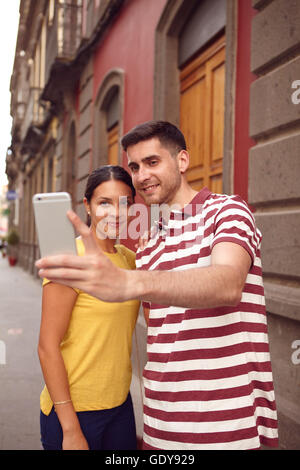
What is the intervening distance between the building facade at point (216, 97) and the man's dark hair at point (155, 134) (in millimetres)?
1128

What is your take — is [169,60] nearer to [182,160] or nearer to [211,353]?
[182,160]

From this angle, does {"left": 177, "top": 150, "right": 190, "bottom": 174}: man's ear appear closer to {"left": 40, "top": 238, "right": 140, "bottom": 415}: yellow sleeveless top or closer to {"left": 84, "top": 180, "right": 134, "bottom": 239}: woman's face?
{"left": 84, "top": 180, "right": 134, "bottom": 239}: woman's face

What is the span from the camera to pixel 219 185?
4.73 metres

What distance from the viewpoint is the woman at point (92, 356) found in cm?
164

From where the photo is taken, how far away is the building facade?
3.21 m

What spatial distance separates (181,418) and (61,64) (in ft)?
35.0

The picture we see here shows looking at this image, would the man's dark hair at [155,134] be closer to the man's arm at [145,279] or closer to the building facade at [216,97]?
the man's arm at [145,279]

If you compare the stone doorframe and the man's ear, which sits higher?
the stone doorframe

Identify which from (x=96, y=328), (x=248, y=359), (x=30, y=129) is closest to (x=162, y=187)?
(x=96, y=328)

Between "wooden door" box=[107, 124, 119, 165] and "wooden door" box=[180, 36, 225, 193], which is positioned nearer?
"wooden door" box=[180, 36, 225, 193]

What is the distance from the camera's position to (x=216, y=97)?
4.89 meters

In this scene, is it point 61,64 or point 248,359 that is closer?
point 248,359

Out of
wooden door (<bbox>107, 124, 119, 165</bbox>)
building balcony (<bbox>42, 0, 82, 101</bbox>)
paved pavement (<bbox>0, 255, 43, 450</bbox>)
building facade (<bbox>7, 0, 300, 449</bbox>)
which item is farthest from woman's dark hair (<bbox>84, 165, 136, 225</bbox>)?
building balcony (<bbox>42, 0, 82, 101</bbox>)
